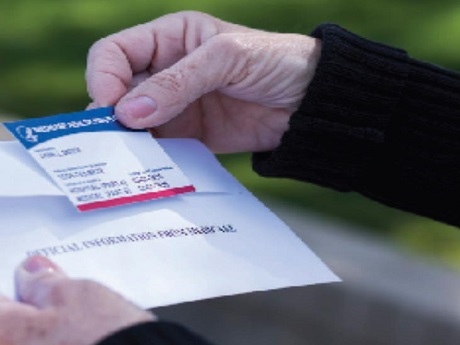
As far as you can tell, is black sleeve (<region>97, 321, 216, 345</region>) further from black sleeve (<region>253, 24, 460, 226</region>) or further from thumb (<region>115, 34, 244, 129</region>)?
black sleeve (<region>253, 24, 460, 226</region>)

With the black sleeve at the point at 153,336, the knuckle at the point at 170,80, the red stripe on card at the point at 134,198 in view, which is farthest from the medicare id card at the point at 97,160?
the black sleeve at the point at 153,336

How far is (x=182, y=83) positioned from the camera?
5.29ft

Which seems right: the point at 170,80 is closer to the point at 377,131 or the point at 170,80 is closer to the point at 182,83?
the point at 182,83

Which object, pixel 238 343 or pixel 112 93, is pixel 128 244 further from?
pixel 238 343

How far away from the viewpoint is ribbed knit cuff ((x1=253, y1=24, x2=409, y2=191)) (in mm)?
1700

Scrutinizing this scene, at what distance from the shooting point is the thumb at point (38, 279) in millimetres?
1139

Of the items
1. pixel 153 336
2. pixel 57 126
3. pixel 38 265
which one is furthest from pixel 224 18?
pixel 153 336

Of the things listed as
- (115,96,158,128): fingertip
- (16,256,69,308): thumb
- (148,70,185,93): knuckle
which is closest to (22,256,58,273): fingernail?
(16,256,69,308): thumb

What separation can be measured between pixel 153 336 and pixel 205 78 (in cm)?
67

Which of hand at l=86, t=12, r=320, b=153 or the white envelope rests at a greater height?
hand at l=86, t=12, r=320, b=153

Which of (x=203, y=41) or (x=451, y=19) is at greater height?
(x=203, y=41)

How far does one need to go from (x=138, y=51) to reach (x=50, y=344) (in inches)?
29.3

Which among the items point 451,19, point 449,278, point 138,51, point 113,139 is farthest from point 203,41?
point 451,19

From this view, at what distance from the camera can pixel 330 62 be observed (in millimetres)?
1699
